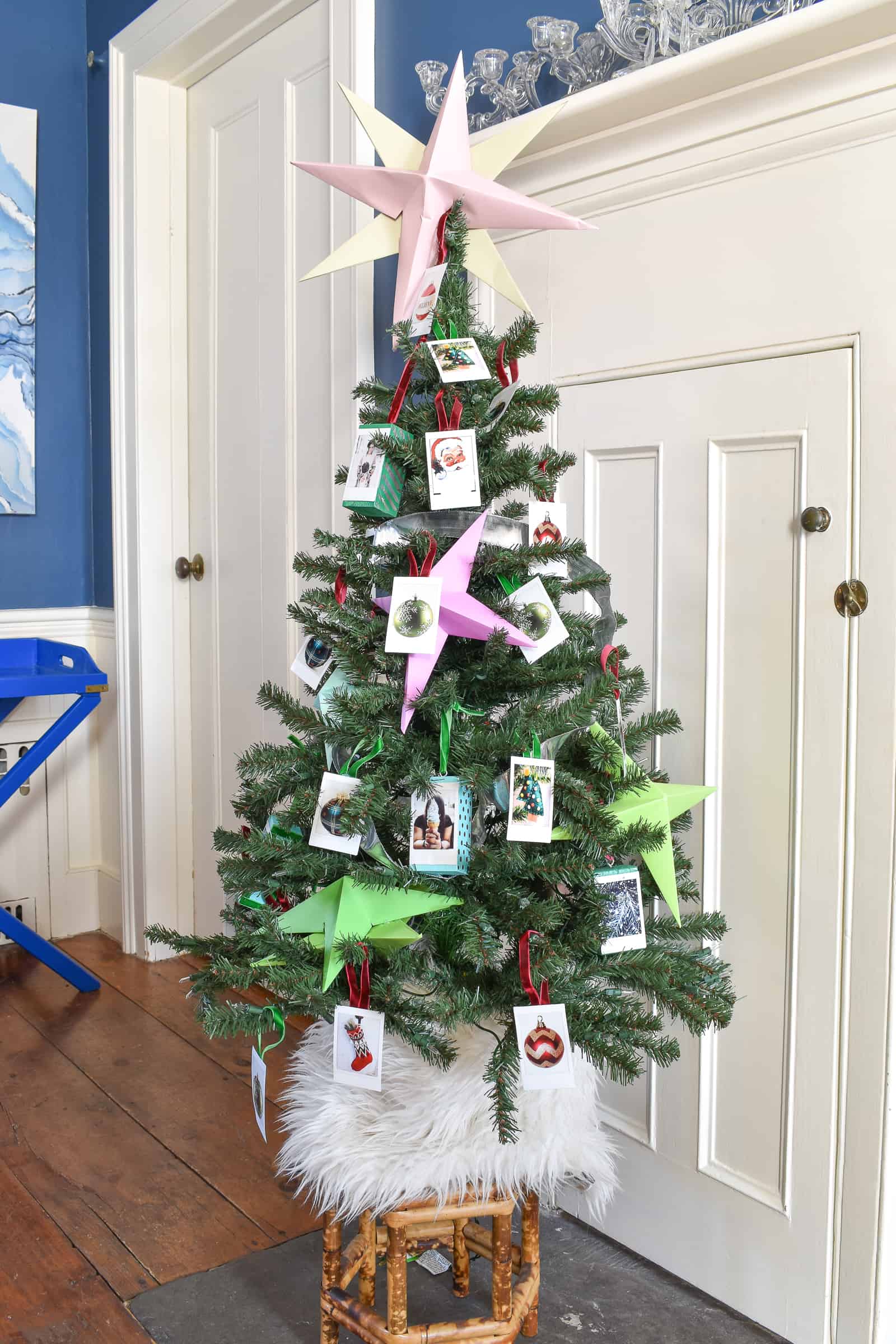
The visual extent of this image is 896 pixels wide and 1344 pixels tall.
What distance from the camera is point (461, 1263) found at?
1.58m

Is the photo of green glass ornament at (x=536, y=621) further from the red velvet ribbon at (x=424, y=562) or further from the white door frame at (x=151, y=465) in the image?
the white door frame at (x=151, y=465)

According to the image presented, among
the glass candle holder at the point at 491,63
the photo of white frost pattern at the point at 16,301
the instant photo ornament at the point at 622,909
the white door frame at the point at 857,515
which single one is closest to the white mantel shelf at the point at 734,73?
the white door frame at the point at 857,515

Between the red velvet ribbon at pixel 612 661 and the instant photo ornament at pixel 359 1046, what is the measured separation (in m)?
0.47

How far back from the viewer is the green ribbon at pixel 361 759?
1280 millimetres

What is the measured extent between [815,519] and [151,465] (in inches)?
79.2

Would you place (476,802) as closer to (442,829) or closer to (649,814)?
(442,829)

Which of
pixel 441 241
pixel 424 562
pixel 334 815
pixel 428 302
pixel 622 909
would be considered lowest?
pixel 622 909

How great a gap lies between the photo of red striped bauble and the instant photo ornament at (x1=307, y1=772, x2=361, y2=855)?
28 centimetres

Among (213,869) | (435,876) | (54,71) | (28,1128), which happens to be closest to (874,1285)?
(435,876)

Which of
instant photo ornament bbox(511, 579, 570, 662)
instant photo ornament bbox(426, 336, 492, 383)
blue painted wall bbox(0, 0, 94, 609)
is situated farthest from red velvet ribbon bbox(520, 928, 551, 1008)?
blue painted wall bbox(0, 0, 94, 609)

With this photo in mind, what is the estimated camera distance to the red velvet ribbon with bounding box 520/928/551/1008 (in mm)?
1198

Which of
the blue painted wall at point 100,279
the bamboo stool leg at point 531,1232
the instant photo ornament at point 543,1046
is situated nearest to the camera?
the instant photo ornament at point 543,1046

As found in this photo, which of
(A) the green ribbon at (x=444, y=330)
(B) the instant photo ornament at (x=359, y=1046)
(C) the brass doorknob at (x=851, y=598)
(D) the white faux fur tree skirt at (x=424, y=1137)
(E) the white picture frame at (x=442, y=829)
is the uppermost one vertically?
(A) the green ribbon at (x=444, y=330)

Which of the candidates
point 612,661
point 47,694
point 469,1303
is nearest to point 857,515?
point 612,661
